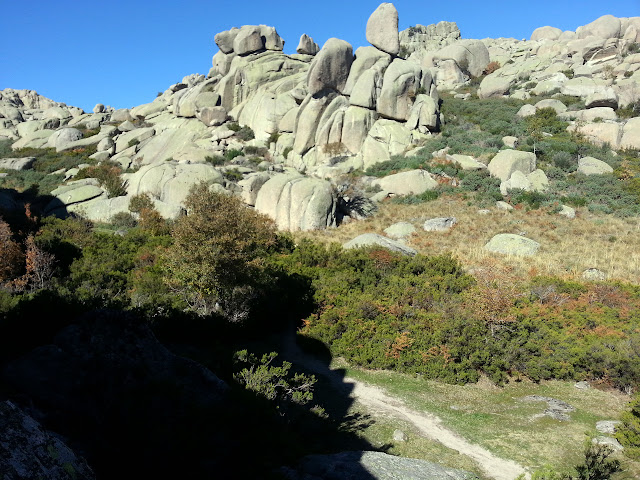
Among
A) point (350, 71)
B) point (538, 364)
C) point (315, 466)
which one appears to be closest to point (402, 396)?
point (538, 364)

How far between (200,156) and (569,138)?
128 feet

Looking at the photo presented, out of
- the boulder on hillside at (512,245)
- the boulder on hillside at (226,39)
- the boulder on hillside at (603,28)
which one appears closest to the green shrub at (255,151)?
the boulder on hillside at (226,39)

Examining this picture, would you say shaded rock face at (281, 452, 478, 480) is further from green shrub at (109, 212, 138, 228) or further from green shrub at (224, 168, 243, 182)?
green shrub at (224, 168, 243, 182)

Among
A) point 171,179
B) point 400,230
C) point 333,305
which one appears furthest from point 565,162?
point 171,179

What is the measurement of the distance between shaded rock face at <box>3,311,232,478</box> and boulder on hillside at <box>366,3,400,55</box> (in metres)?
51.4

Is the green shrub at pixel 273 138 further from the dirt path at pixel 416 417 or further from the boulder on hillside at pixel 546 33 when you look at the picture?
the boulder on hillside at pixel 546 33

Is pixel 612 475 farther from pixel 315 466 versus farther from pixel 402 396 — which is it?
pixel 315 466

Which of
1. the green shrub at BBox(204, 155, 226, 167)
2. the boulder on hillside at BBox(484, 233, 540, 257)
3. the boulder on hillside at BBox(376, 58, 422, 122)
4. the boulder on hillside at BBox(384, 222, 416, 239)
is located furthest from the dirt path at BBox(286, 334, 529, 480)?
the boulder on hillside at BBox(376, 58, 422, 122)

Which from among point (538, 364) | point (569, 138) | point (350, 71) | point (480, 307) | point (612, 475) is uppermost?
point (350, 71)

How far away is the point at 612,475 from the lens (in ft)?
25.5

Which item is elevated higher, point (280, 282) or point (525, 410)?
point (280, 282)

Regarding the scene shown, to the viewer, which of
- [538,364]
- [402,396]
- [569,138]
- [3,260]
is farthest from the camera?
[569,138]

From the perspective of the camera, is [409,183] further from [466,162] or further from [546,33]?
[546,33]

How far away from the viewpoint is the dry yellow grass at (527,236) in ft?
69.7
